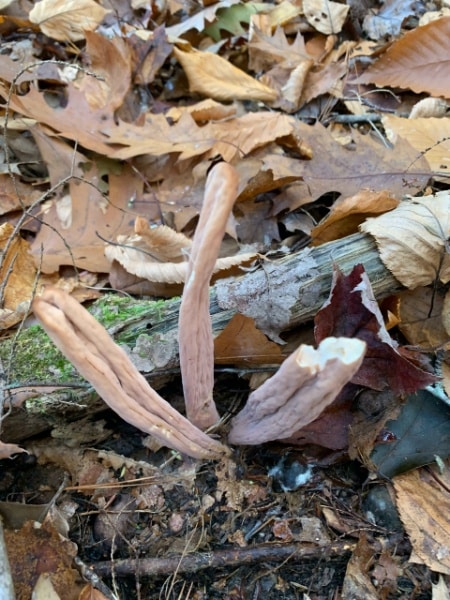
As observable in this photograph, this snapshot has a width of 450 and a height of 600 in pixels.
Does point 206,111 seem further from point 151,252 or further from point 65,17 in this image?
point 65,17

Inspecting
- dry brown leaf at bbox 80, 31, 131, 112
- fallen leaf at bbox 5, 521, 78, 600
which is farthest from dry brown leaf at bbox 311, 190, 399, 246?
dry brown leaf at bbox 80, 31, 131, 112

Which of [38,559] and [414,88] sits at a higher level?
[414,88]

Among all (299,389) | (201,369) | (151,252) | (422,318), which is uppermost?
(299,389)

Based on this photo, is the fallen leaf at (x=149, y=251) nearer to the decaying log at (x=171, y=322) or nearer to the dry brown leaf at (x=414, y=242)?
the decaying log at (x=171, y=322)

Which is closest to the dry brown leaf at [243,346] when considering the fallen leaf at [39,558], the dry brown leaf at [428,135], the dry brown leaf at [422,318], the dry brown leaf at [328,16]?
the dry brown leaf at [422,318]

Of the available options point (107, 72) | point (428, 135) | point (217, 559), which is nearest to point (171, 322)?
point (217, 559)

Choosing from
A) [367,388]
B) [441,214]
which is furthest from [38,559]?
[441,214]

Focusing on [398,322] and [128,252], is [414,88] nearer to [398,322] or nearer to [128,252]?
[398,322]

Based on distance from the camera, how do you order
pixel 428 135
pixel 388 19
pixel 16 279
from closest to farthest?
pixel 16 279 → pixel 428 135 → pixel 388 19
